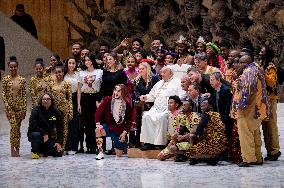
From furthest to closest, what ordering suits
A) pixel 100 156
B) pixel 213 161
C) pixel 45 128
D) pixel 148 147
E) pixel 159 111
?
pixel 45 128, pixel 159 111, pixel 148 147, pixel 100 156, pixel 213 161

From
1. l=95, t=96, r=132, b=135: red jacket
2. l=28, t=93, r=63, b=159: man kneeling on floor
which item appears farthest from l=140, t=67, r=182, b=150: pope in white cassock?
l=28, t=93, r=63, b=159: man kneeling on floor

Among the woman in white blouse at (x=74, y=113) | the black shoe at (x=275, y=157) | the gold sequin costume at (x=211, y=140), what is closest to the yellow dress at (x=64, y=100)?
the woman in white blouse at (x=74, y=113)

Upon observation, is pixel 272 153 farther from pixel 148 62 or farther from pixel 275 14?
pixel 275 14

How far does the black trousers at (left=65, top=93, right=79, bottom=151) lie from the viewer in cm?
1247

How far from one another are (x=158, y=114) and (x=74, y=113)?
140 centimetres

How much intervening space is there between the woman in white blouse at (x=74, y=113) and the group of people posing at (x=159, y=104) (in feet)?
0.05

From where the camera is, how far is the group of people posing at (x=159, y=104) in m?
10.9

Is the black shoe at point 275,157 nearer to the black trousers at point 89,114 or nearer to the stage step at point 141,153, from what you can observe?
the stage step at point 141,153

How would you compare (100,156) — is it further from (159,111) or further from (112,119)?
(159,111)

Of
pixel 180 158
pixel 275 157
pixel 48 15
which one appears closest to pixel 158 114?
pixel 180 158

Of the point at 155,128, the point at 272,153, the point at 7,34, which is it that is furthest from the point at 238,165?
the point at 7,34

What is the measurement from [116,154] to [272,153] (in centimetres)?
223

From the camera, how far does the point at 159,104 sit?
12039 mm

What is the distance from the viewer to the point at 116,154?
1204 cm
